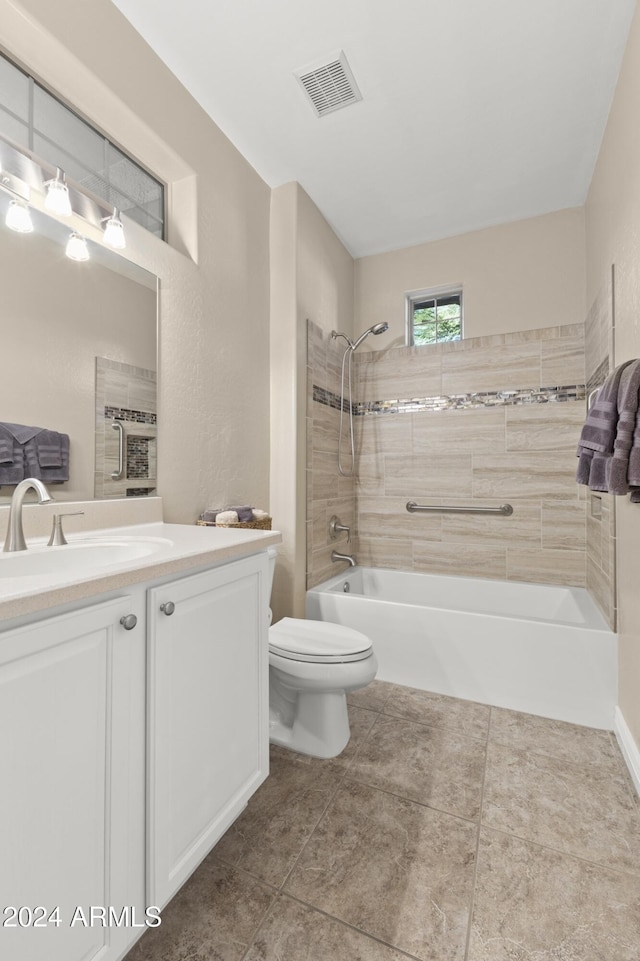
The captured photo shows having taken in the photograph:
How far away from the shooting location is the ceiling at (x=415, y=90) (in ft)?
5.16

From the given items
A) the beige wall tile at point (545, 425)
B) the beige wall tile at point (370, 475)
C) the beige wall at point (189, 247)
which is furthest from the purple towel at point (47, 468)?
the beige wall tile at point (545, 425)

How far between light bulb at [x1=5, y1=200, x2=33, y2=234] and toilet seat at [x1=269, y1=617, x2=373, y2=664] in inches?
62.7

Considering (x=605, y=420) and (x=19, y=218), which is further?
(x=605, y=420)

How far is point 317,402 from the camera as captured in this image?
2.64 meters

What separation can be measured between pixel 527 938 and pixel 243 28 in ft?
9.57

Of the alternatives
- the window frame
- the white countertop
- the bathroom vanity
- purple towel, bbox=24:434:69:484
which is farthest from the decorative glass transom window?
the window frame

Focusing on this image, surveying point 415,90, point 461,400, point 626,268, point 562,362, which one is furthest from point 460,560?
point 415,90

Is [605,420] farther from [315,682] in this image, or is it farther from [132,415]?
Result: [132,415]

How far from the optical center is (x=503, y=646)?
6.71ft

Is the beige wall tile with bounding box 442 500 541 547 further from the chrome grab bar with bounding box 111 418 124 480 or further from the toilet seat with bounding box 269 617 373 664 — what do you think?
the chrome grab bar with bounding box 111 418 124 480

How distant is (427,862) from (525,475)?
2104mm

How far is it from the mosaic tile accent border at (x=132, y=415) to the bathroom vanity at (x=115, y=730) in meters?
0.53

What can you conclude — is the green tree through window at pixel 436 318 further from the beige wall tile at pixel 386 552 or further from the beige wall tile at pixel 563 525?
the beige wall tile at pixel 386 552

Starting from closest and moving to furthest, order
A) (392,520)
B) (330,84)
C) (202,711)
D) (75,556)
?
(202,711) < (75,556) < (330,84) < (392,520)
